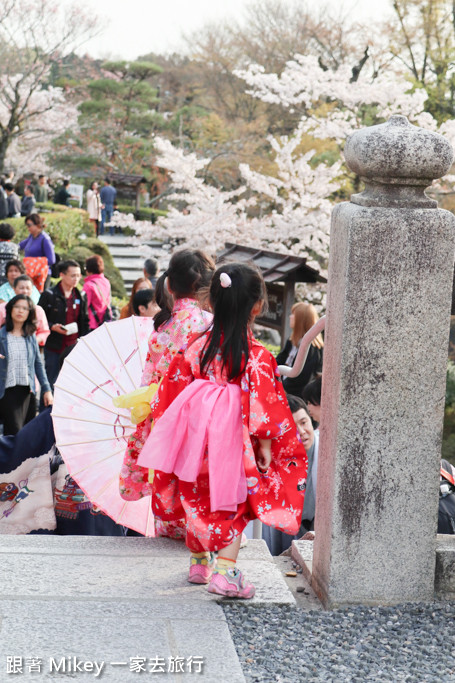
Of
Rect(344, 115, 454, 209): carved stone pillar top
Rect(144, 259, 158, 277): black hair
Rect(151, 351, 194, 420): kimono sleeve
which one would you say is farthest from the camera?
Rect(144, 259, 158, 277): black hair

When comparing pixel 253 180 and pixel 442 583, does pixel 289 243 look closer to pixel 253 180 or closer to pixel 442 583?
pixel 253 180

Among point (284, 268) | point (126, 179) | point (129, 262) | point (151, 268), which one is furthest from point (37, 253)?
point (126, 179)

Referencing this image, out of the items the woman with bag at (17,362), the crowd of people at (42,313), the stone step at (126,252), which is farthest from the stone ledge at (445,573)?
the stone step at (126,252)

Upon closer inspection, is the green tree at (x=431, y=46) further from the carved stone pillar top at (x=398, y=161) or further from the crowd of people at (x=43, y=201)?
the carved stone pillar top at (x=398, y=161)

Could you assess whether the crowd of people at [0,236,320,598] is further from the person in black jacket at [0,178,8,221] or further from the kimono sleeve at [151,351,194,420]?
the person in black jacket at [0,178,8,221]

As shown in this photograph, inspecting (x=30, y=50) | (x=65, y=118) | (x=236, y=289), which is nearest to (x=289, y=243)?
(x=236, y=289)

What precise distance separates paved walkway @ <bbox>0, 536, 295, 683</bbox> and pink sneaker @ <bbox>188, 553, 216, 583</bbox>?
36 millimetres

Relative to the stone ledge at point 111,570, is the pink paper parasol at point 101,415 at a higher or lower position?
higher

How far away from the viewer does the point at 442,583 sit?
313cm

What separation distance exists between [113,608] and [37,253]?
9.33m

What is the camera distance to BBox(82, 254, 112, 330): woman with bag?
27.6 feet

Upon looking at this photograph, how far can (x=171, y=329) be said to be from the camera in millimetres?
3857

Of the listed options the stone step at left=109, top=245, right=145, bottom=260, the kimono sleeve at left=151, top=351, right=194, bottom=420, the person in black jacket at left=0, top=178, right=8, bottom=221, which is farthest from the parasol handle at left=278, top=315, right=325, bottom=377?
the stone step at left=109, top=245, right=145, bottom=260

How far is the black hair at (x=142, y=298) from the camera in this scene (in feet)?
21.9
